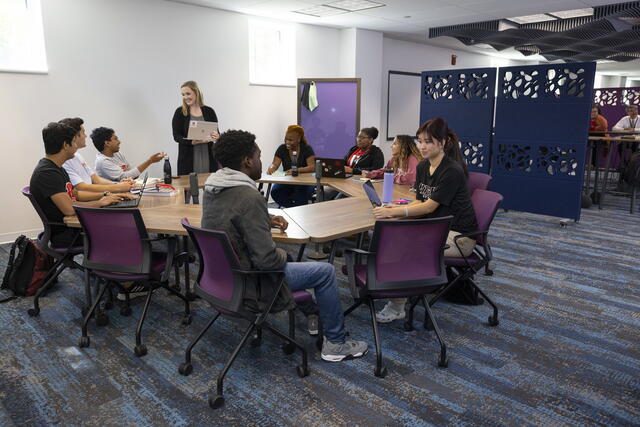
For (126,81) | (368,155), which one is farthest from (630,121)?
(126,81)

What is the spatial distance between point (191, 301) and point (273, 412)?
60.2 inches

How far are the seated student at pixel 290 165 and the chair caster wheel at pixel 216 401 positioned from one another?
3.30 m

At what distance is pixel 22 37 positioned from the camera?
16.4 ft

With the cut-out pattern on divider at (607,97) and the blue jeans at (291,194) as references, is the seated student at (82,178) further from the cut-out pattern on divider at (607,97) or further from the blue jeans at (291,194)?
the cut-out pattern on divider at (607,97)

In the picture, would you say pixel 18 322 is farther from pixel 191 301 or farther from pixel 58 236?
pixel 191 301

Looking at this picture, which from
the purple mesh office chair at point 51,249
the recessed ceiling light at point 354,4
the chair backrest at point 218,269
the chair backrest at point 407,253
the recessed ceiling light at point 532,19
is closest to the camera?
the chair backrest at point 218,269

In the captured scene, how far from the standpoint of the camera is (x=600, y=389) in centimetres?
243

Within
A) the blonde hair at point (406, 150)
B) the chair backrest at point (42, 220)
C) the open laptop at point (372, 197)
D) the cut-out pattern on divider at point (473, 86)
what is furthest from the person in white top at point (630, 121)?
the chair backrest at point (42, 220)

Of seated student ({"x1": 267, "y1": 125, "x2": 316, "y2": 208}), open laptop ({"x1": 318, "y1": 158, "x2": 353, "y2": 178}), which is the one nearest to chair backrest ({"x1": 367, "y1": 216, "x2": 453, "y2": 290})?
open laptop ({"x1": 318, "y1": 158, "x2": 353, "y2": 178})

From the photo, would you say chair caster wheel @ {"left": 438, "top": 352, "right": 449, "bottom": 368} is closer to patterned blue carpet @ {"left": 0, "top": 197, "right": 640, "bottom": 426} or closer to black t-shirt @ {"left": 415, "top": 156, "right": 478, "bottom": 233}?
patterned blue carpet @ {"left": 0, "top": 197, "right": 640, "bottom": 426}

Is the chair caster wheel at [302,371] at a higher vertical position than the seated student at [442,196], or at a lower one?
lower

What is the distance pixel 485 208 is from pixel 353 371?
138cm

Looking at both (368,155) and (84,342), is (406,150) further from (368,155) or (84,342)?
(84,342)

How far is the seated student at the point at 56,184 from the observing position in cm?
306
